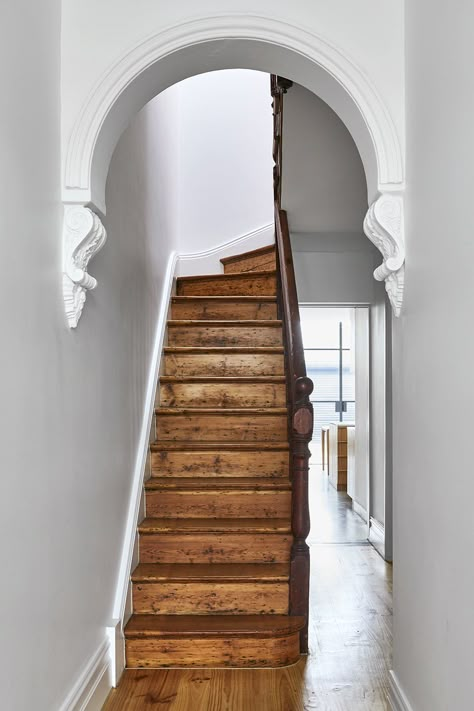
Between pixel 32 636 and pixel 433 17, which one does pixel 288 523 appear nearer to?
pixel 32 636

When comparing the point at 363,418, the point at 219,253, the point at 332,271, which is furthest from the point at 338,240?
the point at 363,418

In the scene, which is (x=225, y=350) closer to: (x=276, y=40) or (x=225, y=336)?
(x=225, y=336)

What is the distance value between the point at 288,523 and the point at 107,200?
5.48 ft

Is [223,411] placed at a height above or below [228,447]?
above

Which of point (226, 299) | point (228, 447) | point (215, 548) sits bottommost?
point (215, 548)

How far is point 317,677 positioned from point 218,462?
1.26 metres

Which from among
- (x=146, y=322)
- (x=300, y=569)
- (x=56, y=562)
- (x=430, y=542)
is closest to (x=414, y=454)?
(x=430, y=542)

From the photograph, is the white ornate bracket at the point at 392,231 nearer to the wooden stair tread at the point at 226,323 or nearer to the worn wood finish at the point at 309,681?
the worn wood finish at the point at 309,681

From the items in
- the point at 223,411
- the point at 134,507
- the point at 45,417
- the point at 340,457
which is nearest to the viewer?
the point at 45,417

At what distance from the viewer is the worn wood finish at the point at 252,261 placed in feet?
18.2

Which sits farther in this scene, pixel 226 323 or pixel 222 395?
pixel 226 323

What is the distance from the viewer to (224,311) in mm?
4801

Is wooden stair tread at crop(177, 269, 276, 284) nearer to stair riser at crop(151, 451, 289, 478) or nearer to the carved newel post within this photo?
stair riser at crop(151, 451, 289, 478)

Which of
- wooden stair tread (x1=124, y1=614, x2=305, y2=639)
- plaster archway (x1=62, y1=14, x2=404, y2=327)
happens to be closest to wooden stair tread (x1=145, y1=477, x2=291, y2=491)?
wooden stair tread (x1=124, y1=614, x2=305, y2=639)
